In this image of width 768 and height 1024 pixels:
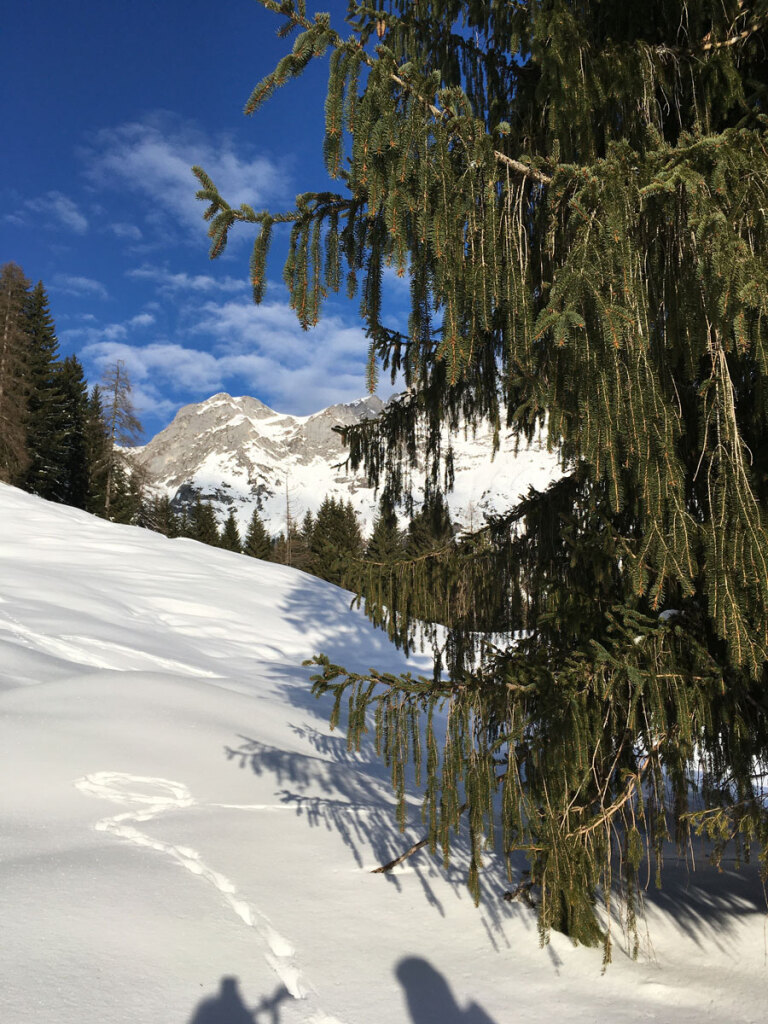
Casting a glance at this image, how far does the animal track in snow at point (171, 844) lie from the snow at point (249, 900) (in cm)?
1

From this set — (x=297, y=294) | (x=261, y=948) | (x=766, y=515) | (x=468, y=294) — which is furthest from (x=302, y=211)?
(x=261, y=948)

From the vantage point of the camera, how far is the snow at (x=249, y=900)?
2297 mm

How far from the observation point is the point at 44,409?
98.6 ft

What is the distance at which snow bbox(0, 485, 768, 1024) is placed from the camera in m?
2.30

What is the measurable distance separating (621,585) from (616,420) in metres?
1.26

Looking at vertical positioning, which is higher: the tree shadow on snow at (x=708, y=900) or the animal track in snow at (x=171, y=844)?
the animal track in snow at (x=171, y=844)

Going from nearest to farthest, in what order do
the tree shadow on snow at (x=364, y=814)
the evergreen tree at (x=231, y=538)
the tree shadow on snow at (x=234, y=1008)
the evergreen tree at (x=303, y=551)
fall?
the tree shadow on snow at (x=234, y=1008) → the tree shadow on snow at (x=364, y=814) → the evergreen tree at (x=303, y=551) → the evergreen tree at (x=231, y=538)

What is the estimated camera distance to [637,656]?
2887 millimetres

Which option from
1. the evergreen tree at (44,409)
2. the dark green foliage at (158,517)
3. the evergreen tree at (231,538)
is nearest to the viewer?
the evergreen tree at (44,409)

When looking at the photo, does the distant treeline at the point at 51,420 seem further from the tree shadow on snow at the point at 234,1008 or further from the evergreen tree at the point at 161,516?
the tree shadow on snow at the point at 234,1008

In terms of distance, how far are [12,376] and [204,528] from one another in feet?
60.1

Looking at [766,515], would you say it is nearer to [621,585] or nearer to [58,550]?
[621,585]

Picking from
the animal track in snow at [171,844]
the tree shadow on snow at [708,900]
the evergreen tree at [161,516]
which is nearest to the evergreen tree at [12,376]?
the evergreen tree at [161,516]

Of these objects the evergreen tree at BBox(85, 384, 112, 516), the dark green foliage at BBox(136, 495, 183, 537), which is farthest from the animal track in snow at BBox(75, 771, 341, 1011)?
the dark green foliage at BBox(136, 495, 183, 537)
